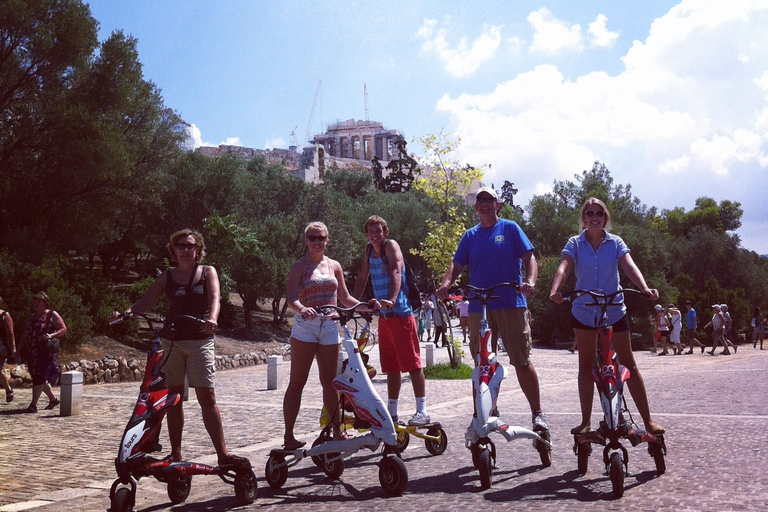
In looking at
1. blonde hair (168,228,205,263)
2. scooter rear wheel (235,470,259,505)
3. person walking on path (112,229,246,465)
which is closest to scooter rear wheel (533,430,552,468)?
scooter rear wheel (235,470,259,505)

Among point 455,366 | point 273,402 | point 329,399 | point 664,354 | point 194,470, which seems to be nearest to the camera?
point 194,470

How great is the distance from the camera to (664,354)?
28375 mm

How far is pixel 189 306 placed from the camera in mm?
5988

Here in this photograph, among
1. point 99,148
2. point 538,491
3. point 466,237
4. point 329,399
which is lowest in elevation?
point 538,491

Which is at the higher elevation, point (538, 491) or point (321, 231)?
point (321, 231)

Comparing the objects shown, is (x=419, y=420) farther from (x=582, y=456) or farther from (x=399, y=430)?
(x=582, y=456)

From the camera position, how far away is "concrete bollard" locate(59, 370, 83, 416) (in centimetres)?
1166

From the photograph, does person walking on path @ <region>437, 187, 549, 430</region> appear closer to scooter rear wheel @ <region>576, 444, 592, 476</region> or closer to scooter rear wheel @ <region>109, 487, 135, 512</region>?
scooter rear wheel @ <region>576, 444, 592, 476</region>

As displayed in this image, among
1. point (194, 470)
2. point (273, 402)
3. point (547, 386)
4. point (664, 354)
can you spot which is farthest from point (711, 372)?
point (194, 470)

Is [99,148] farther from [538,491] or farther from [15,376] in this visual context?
[538,491]

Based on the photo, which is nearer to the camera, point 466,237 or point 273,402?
point 466,237

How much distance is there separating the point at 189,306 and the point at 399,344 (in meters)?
2.10

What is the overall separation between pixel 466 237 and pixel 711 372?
12.2m

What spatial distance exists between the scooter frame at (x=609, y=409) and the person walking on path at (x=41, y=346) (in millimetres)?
8700
